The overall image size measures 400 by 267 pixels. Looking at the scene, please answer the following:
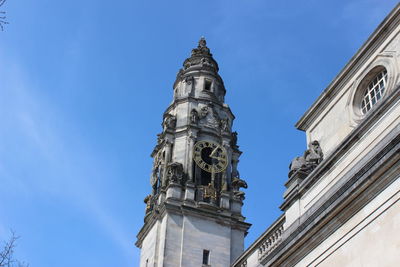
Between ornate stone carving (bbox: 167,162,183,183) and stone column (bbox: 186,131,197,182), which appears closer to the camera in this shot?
Answer: ornate stone carving (bbox: 167,162,183,183)

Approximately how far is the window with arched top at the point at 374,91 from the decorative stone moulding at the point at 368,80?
0.09 m

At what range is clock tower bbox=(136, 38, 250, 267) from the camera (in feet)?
113

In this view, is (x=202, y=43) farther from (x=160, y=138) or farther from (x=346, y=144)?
(x=346, y=144)

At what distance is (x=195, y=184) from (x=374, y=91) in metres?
19.1

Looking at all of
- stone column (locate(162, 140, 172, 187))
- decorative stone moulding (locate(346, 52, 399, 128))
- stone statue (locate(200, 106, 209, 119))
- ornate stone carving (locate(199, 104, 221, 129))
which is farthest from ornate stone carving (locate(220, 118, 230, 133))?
decorative stone moulding (locate(346, 52, 399, 128))

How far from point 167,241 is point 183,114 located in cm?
943

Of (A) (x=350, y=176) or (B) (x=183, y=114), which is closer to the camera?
(A) (x=350, y=176)

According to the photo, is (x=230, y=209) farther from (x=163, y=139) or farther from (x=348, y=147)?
(x=348, y=147)

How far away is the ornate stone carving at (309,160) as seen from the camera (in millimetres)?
19812

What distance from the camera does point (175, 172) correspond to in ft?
121

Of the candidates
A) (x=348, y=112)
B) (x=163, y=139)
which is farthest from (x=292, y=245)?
(x=163, y=139)

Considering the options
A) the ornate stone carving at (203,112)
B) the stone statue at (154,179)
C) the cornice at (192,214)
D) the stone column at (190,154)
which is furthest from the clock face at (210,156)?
the cornice at (192,214)

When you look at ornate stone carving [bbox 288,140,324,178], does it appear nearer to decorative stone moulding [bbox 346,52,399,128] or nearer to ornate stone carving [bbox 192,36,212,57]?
decorative stone moulding [bbox 346,52,399,128]

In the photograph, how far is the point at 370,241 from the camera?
50.2ft
